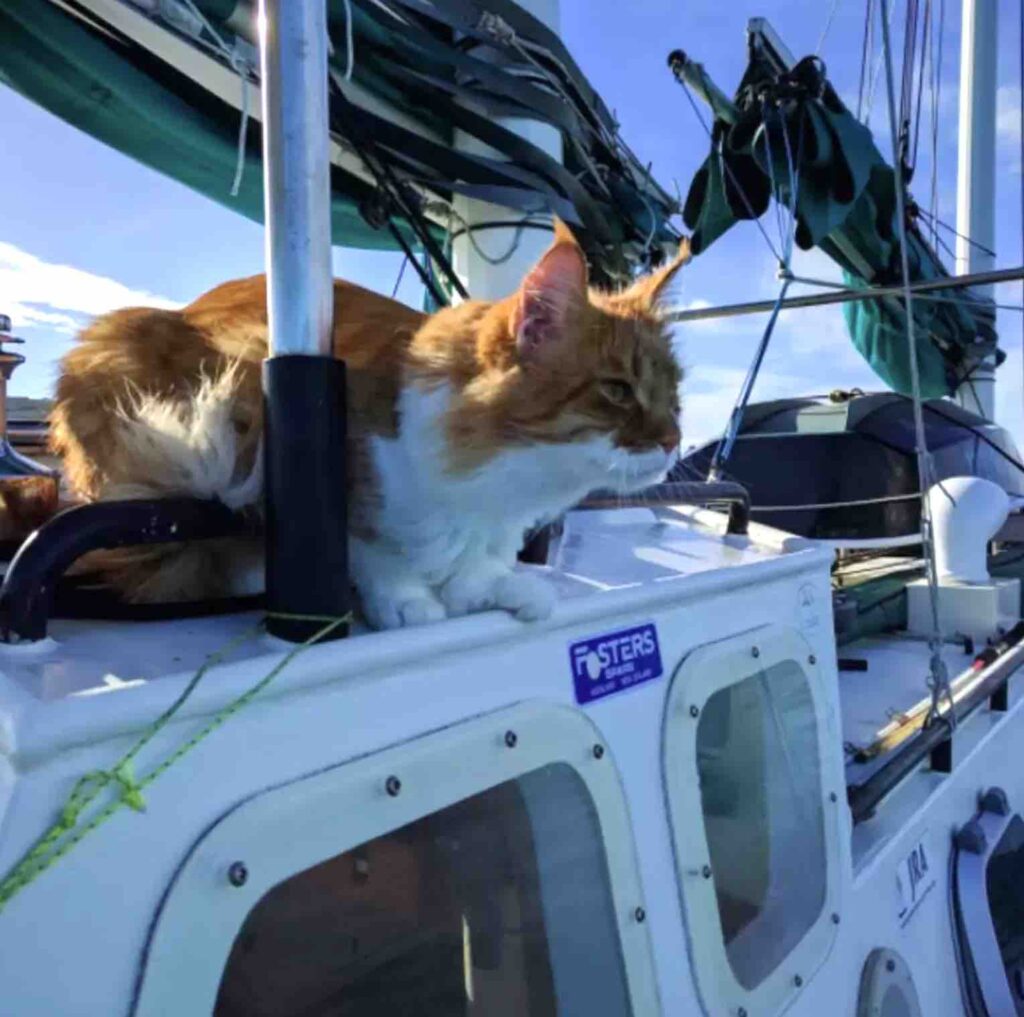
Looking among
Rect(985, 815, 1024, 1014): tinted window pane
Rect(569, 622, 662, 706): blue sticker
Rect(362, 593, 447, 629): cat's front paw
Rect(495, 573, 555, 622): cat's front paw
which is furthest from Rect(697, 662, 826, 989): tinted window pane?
Rect(985, 815, 1024, 1014): tinted window pane

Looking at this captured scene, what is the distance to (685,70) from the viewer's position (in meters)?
2.63

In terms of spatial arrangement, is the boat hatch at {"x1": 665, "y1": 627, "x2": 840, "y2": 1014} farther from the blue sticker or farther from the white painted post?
the white painted post

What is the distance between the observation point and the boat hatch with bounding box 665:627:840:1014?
1.07m

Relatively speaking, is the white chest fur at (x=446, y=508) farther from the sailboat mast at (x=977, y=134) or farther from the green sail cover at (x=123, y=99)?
the sailboat mast at (x=977, y=134)

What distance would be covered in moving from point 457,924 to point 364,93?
5.00 ft

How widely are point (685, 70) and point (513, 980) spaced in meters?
2.58

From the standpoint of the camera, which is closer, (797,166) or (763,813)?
(763,813)

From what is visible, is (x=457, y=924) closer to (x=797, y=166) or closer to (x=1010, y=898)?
(x=1010, y=898)

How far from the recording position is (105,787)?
0.52 metres

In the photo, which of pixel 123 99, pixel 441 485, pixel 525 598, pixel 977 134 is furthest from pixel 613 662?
pixel 977 134

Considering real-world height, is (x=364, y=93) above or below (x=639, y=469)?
above

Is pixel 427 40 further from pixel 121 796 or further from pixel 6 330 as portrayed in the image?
pixel 121 796

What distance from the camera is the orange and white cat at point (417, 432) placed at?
0.84 m

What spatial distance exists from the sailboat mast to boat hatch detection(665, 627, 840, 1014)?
4.02m
